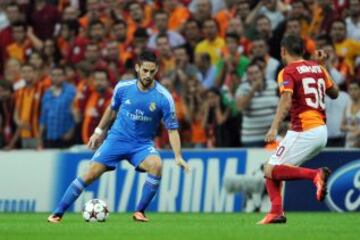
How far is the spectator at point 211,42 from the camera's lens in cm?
2117

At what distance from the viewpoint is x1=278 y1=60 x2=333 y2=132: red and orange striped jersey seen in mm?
13516

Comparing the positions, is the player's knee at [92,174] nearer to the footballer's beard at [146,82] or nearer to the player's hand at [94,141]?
the player's hand at [94,141]

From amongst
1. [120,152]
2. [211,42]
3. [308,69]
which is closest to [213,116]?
[211,42]

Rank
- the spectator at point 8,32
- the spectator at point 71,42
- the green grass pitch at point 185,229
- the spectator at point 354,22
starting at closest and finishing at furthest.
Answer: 1. the green grass pitch at point 185,229
2. the spectator at point 354,22
3. the spectator at point 71,42
4. the spectator at point 8,32

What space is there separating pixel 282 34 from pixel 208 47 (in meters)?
1.44

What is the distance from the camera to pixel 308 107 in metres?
13.7

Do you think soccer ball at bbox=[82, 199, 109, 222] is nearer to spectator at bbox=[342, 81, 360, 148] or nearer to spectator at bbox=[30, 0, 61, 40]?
spectator at bbox=[342, 81, 360, 148]

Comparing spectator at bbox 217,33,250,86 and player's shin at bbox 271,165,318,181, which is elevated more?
spectator at bbox 217,33,250,86

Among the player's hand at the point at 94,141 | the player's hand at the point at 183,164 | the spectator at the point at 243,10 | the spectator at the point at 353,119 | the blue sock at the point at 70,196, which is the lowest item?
the blue sock at the point at 70,196

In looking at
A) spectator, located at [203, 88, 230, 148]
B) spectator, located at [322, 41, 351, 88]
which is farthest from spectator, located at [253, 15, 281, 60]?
spectator, located at [322, 41, 351, 88]

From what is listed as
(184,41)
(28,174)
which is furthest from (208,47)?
(28,174)

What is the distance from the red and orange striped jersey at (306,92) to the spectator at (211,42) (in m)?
7.40

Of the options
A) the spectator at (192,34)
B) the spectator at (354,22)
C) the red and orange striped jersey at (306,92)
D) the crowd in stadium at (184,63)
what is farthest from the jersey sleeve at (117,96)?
the spectator at (192,34)

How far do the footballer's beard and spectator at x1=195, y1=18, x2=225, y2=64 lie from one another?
6506 mm
